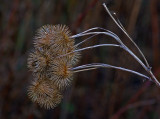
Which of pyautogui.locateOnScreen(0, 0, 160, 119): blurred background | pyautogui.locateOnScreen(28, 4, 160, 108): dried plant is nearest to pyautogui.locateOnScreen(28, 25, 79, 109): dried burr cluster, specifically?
pyautogui.locateOnScreen(28, 4, 160, 108): dried plant

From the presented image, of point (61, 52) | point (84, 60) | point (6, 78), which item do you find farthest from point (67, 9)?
point (61, 52)

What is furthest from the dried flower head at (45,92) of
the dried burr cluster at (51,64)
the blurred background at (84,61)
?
the blurred background at (84,61)

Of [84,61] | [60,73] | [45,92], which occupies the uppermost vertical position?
[84,61]

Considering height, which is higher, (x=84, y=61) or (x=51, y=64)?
(x=84, y=61)

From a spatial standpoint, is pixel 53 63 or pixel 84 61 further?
pixel 84 61

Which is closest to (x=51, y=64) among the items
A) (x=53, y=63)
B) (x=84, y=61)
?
(x=53, y=63)

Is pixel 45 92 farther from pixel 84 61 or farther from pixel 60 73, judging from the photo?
pixel 84 61

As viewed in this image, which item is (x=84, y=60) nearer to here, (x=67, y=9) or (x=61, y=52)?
(x=67, y=9)
